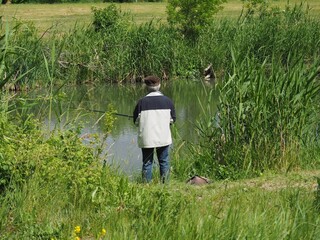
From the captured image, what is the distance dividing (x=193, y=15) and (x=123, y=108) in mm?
6503

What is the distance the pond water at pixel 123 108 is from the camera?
13039mm

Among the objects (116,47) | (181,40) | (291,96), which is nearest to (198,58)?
(181,40)

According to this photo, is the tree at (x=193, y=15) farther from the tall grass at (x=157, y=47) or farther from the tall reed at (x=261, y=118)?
the tall reed at (x=261, y=118)

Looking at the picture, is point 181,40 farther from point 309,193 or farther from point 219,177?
point 309,193

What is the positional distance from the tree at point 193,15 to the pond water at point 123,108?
232cm

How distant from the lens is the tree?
2475 cm

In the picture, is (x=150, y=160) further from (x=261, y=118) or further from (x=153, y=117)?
(x=261, y=118)

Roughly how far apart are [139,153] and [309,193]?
5.90m

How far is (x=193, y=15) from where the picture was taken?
2495 cm

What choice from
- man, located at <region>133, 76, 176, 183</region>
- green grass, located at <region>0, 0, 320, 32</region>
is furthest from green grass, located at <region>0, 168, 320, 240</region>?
green grass, located at <region>0, 0, 320, 32</region>

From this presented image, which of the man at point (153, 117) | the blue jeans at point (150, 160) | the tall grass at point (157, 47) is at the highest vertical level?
the man at point (153, 117)

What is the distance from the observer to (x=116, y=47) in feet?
76.0

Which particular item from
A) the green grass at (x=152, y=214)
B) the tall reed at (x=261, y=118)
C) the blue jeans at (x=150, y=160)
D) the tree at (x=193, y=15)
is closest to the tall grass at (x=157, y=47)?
the tree at (x=193, y=15)

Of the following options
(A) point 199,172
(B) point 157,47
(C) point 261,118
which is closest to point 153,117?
(A) point 199,172
